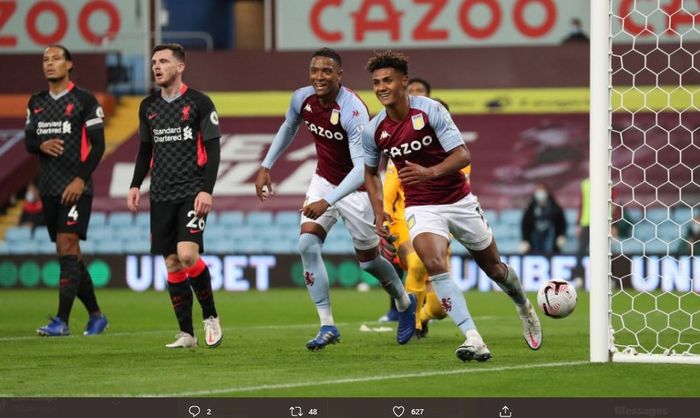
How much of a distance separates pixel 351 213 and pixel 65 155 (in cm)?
263

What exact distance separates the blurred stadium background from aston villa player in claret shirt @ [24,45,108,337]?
33.5ft

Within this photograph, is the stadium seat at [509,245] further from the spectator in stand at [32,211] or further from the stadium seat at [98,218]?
the spectator in stand at [32,211]

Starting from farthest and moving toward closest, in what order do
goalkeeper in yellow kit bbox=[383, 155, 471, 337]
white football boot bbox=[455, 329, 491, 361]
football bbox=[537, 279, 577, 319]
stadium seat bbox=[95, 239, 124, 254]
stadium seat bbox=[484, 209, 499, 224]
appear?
stadium seat bbox=[484, 209, 499, 224]
stadium seat bbox=[95, 239, 124, 254]
goalkeeper in yellow kit bbox=[383, 155, 471, 337]
football bbox=[537, 279, 577, 319]
white football boot bbox=[455, 329, 491, 361]

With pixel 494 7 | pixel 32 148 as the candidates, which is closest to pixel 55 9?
pixel 494 7

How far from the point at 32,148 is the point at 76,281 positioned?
1135 millimetres

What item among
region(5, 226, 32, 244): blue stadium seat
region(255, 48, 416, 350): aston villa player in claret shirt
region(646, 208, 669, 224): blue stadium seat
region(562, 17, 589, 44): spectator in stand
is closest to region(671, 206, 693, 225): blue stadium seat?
region(646, 208, 669, 224): blue stadium seat

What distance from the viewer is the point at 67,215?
35.4 feet

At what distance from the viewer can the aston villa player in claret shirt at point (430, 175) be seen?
798 centimetres

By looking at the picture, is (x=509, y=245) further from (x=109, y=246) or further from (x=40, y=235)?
(x=40, y=235)

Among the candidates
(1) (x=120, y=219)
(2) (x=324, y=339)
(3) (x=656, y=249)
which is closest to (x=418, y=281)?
(2) (x=324, y=339)

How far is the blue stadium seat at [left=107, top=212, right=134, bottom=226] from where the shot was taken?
2291 cm

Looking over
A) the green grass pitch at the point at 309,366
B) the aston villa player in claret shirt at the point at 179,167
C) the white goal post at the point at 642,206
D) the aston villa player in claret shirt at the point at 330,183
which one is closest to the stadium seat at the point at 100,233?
the white goal post at the point at 642,206

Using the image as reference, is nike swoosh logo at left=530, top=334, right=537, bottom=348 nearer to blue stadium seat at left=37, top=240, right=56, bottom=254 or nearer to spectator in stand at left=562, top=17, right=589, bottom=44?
blue stadium seat at left=37, top=240, right=56, bottom=254
